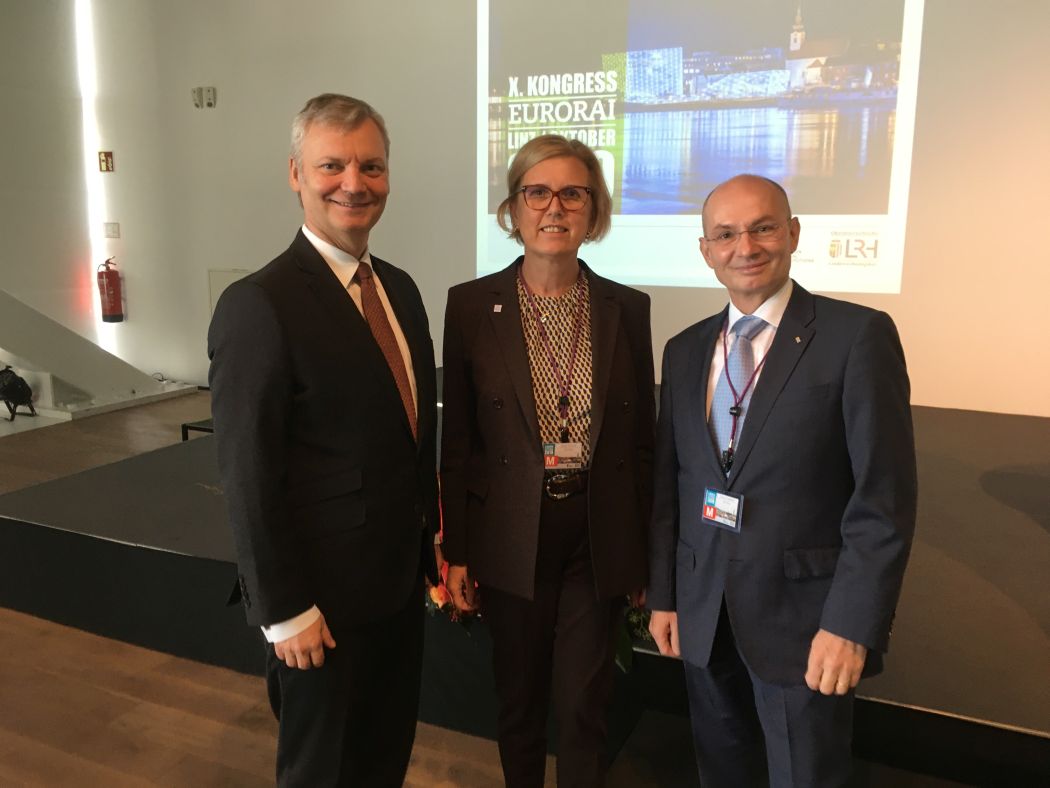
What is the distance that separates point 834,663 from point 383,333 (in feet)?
3.11

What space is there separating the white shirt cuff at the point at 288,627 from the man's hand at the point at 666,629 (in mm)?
644

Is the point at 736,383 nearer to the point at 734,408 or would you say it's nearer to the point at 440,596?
the point at 734,408

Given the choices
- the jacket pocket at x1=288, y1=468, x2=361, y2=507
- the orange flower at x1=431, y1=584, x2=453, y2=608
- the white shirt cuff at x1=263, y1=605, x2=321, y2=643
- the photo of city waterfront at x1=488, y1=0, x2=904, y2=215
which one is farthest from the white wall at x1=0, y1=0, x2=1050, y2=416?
the white shirt cuff at x1=263, y1=605, x2=321, y2=643

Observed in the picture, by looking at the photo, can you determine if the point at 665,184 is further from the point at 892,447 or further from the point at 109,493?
the point at 892,447

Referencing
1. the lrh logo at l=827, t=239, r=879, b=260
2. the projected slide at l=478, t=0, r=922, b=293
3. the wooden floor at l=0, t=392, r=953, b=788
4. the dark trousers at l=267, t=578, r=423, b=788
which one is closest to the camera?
the dark trousers at l=267, t=578, r=423, b=788

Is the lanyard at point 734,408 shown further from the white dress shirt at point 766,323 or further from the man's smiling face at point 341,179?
the man's smiling face at point 341,179

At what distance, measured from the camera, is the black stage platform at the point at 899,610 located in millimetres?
1776

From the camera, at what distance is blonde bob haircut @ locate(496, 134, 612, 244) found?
154 cm

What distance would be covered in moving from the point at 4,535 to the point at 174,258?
4.50 meters

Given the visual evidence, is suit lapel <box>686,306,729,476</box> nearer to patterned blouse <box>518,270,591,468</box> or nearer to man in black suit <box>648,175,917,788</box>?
man in black suit <box>648,175,917,788</box>

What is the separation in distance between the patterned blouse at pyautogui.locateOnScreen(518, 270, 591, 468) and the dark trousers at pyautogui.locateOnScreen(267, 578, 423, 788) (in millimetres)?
435

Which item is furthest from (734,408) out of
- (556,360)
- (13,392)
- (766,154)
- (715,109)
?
(13,392)

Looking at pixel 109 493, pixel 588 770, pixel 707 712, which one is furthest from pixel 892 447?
pixel 109 493

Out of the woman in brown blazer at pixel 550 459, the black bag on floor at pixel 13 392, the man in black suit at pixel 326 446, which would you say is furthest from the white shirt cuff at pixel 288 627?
the black bag on floor at pixel 13 392
